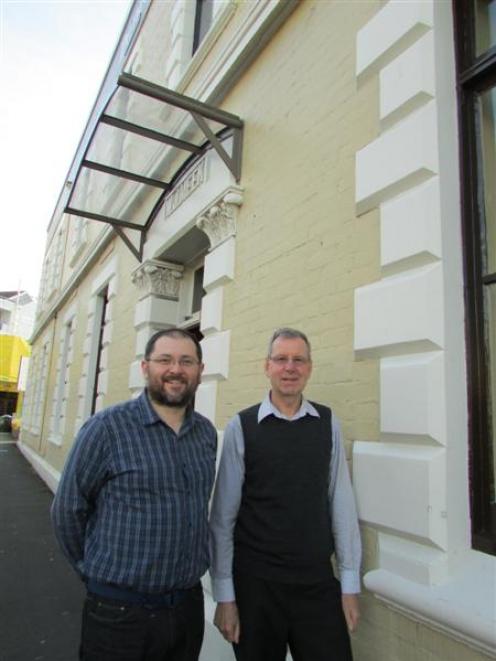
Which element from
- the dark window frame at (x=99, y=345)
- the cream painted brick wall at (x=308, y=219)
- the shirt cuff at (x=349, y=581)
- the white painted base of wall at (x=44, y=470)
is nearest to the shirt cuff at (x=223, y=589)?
the shirt cuff at (x=349, y=581)

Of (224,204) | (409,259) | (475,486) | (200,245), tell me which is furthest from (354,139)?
(200,245)

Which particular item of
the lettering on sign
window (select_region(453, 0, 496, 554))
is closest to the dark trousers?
window (select_region(453, 0, 496, 554))

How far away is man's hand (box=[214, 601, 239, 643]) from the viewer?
2.06 m

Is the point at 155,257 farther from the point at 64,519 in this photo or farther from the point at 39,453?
the point at 39,453

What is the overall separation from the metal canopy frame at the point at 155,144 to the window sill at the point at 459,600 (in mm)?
3228

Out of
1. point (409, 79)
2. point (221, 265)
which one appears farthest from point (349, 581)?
point (221, 265)

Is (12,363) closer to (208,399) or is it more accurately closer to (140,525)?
(208,399)

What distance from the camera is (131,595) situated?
1843 mm

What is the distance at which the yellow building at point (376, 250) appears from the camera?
200 centimetres

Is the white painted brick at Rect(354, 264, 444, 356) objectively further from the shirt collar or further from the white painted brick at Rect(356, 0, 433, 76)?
the white painted brick at Rect(356, 0, 433, 76)

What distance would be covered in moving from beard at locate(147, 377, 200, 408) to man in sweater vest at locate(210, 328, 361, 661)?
297mm

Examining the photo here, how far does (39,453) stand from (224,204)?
1243cm

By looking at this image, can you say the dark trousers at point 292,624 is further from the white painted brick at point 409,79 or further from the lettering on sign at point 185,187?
the lettering on sign at point 185,187

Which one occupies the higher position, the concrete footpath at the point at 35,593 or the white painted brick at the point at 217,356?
the white painted brick at the point at 217,356
